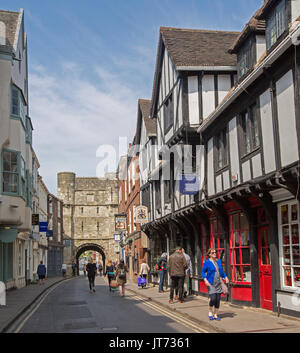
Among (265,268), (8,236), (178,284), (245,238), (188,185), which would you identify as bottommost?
(178,284)

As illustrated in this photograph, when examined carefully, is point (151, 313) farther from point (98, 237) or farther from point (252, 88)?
point (98, 237)

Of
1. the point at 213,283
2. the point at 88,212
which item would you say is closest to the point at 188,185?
the point at 213,283

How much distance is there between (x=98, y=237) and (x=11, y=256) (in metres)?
31.5

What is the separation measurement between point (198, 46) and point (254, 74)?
828cm

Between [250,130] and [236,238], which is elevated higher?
[250,130]

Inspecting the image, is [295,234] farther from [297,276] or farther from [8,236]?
[8,236]

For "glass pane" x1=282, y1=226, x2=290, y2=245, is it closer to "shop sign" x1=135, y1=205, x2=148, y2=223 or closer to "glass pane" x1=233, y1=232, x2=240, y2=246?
"glass pane" x1=233, y1=232, x2=240, y2=246

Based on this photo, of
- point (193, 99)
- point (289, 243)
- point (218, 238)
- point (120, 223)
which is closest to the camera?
point (289, 243)

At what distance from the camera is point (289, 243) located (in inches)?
430

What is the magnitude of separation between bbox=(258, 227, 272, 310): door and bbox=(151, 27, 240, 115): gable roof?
7.28 meters

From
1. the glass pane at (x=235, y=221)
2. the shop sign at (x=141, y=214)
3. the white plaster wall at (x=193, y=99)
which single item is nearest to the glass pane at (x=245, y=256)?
the glass pane at (x=235, y=221)

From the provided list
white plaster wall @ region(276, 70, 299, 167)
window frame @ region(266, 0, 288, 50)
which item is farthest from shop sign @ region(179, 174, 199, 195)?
white plaster wall @ region(276, 70, 299, 167)
